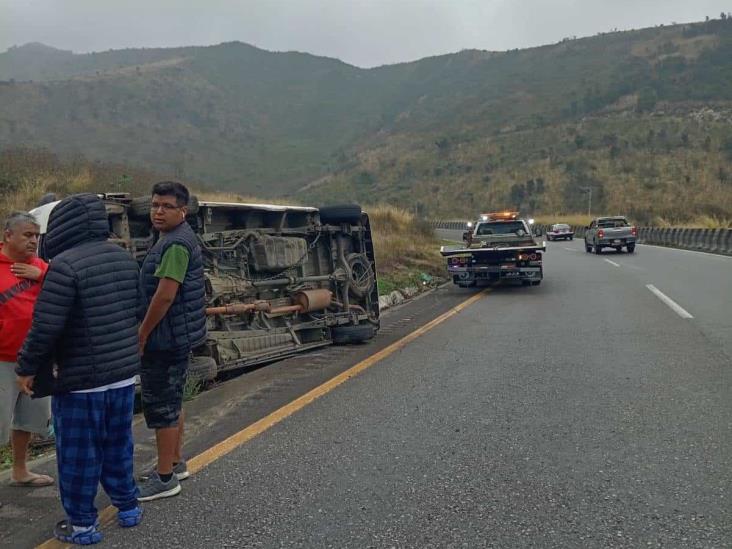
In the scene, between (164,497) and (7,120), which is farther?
(7,120)

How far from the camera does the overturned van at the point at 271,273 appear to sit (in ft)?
22.7

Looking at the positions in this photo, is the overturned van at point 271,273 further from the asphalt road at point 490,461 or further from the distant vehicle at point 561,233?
the distant vehicle at point 561,233

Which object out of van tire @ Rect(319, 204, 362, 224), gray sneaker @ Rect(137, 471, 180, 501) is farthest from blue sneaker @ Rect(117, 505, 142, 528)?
van tire @ Rect(319, 204, 362, 224)

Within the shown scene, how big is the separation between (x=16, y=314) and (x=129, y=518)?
1434 mm

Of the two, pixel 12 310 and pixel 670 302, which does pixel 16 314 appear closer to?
pixel 12 310

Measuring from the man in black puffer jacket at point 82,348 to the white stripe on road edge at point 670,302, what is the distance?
A: 9.67 metres

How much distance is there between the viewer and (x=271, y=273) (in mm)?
8531

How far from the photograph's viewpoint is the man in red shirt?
4203 mm

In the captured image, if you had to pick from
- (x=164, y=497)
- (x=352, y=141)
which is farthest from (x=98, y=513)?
(x=352, y=141)

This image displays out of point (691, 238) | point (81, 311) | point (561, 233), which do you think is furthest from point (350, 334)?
point (561, 233)

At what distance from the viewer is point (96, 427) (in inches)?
145

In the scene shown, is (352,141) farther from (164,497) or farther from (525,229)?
(164,497)

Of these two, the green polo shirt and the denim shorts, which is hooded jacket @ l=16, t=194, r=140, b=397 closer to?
the green polo shirt

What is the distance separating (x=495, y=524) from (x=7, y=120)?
8828 cm
